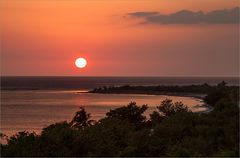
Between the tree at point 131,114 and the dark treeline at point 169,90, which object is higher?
the dark treeline at point 169,90

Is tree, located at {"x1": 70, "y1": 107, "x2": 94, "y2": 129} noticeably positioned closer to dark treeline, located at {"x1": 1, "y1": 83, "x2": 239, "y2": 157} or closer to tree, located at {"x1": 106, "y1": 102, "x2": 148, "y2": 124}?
tree, located at {"x1": 106, "y1": 102, "x2": 148, "y2": 124}

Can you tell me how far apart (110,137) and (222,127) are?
7943 mm

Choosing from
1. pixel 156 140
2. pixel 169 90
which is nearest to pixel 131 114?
pixel 156 140

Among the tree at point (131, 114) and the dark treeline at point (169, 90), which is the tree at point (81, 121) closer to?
the tree at point (131, 114)

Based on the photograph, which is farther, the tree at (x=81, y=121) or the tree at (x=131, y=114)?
the tree at (x=131, y=114)

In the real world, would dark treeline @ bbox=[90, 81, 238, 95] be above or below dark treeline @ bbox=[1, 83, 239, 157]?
above

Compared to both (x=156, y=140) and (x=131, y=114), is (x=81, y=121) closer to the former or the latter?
(x=131, y=114)

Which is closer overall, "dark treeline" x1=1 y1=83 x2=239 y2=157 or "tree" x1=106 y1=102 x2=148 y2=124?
"dark treeline" x1=1 y1=83 x2=239 y2=157

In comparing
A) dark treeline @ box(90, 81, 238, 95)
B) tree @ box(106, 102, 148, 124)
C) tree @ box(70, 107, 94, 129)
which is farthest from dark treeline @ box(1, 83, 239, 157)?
dark treeline @ box(90, 81, 238, 95)

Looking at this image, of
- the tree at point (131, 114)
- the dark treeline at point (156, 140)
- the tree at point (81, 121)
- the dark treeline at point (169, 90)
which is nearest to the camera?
the dark treeline at point (156, 140)

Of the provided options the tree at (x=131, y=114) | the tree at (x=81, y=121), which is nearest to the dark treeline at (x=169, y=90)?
the tree at (x=131, y=114)

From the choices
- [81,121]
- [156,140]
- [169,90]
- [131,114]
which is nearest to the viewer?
[156,140]

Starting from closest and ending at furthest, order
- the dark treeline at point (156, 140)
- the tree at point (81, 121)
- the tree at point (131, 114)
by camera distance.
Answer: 1. the dark treeline at point (156, 140)
2. the tree at point (81, 121)
3. the tree at point (131, 114)

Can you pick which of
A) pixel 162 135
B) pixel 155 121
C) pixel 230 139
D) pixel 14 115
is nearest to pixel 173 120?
pixel 162 135
